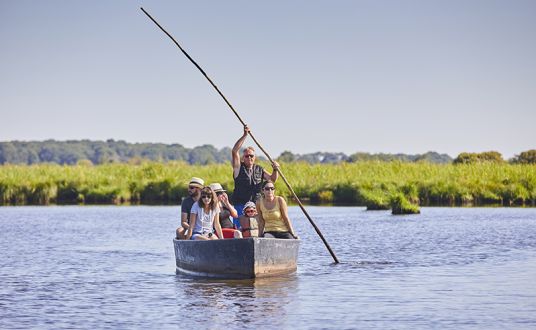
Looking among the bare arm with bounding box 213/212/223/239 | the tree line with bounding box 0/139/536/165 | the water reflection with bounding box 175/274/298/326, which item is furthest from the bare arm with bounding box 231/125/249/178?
the tree line with bounding box 0/139/536/165

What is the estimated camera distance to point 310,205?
1629 inches

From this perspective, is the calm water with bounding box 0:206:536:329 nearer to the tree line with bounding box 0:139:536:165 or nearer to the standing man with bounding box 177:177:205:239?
the standing man with bounding box 177:177:205:239

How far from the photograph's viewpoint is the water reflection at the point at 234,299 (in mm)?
13477

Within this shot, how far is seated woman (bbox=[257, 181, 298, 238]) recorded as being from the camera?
55.4 ft

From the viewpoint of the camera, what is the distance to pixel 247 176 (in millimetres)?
17562

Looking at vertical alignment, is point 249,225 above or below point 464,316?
above

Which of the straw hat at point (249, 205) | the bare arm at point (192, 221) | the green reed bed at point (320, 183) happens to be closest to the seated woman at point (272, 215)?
the straw hat at point (249, 205)

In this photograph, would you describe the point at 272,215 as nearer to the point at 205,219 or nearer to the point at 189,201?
the point at 205,219

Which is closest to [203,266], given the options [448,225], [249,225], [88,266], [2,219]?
[249,225]

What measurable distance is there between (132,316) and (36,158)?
13982cm

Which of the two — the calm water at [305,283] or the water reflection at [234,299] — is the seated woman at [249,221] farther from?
the calm water at [305,283]

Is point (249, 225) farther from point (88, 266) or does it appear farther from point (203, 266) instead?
point (88, 266)

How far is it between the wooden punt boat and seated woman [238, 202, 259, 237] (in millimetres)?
669

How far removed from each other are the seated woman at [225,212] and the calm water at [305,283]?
109 cm
